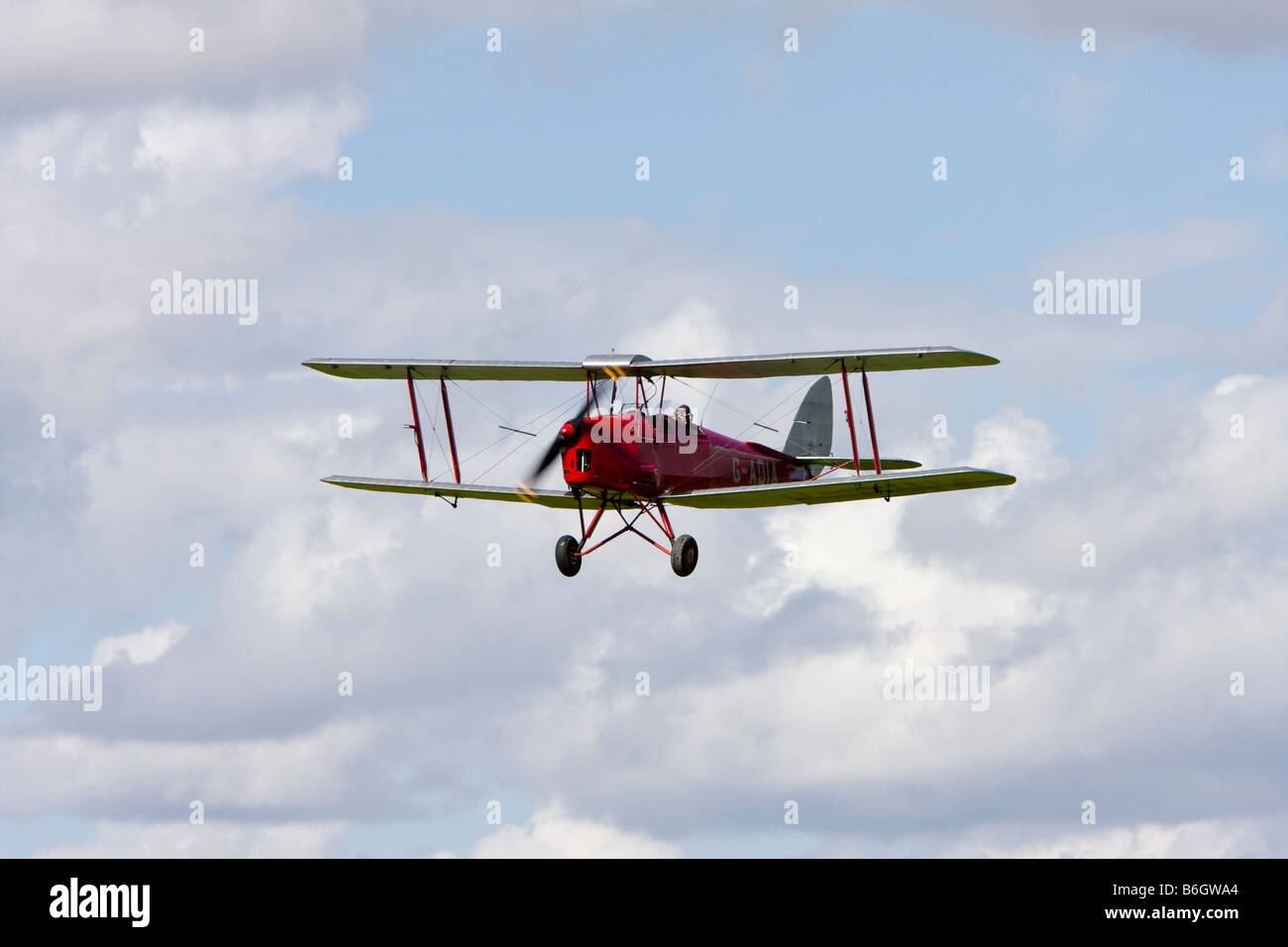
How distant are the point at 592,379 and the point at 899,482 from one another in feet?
20.4

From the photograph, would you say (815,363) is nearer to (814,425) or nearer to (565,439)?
(565,439)

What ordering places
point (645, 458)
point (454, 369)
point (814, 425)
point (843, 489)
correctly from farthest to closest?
point (814, 425) → point (454, 369) → point (645, 458) → point (843, 489)

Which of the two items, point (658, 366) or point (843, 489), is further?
point (658, 366)

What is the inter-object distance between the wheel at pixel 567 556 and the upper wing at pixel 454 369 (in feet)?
10.1

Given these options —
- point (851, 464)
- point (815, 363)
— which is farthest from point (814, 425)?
point (815, 363)

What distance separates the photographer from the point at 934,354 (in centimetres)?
4009

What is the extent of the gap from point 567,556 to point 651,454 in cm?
237

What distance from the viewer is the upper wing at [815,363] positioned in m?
40.1

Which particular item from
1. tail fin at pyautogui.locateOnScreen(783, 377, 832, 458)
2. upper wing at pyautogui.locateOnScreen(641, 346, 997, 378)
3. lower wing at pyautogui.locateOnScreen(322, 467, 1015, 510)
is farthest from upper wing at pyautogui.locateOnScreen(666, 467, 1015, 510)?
tail fin at pyautogui.locateOnScreen(783, 377, 832, 458)

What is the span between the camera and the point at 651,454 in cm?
4250

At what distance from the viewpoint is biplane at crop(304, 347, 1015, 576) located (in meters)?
40.8

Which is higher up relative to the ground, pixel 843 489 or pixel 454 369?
pixel 454 369
